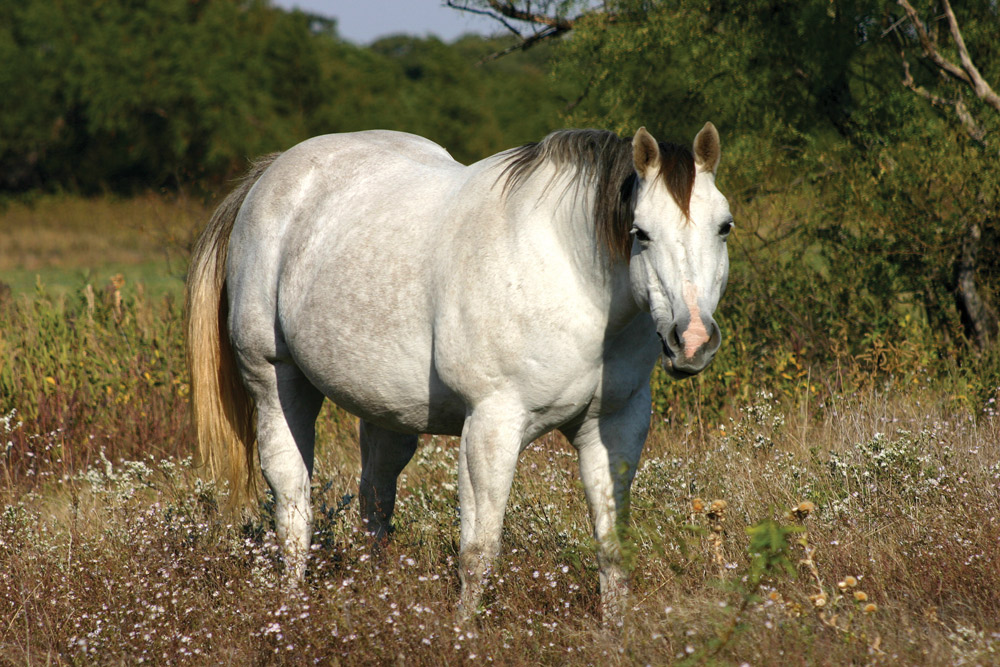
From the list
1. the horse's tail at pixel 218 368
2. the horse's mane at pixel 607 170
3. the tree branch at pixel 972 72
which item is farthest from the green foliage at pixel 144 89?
the horse's mane at pixel 607 170

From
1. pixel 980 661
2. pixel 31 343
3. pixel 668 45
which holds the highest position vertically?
pixel 668 45

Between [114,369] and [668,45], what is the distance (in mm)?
4641

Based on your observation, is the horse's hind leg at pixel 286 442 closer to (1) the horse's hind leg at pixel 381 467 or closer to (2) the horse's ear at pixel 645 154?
(1) the horse's hind leg at pixel 381 467

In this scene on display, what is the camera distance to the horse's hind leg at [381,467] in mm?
4137

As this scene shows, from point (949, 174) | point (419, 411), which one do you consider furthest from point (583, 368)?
point (949, 174)

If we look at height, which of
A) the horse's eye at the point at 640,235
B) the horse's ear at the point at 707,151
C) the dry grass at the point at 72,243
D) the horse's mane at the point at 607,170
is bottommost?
the dry grass at the point at 72,243

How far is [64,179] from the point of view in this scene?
2991cm

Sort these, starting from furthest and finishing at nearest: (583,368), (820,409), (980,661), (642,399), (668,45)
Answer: (668,45) < (820,409) < (642,399) < (583,368) < (980,661)

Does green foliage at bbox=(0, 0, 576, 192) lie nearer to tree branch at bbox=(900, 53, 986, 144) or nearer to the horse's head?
tree branch at bbox=(900, 53, 986, 144)

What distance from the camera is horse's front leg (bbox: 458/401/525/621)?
299cm

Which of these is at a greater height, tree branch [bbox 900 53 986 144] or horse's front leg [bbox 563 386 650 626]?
tree branch [bbox 900 53 986 144]

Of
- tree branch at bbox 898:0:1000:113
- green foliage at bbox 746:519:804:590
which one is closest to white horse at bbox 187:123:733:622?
green foliage at bbox 746:519:804:590

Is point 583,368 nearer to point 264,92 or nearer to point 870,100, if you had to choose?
point 870,100

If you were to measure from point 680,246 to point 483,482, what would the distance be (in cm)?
103
